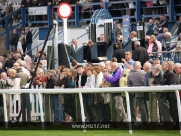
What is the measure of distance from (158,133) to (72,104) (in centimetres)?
204

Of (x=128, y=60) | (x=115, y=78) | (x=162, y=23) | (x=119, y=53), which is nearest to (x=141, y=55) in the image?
(x=119, y=53)

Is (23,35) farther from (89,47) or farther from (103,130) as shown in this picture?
(103,130)

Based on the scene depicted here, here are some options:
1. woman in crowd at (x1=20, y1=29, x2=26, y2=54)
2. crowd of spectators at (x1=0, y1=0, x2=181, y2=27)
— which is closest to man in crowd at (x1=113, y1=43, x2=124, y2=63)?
crowd of spectators at (x1=0, y1=0, x2=181, y2=27)

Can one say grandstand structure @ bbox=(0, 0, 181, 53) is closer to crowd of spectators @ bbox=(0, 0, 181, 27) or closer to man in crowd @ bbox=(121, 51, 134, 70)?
crowd of spectators @ bbox=(0, 0, 181, 27)

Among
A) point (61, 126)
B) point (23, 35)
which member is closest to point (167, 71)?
point (61, 126)

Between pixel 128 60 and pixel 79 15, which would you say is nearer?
pixel 128 60

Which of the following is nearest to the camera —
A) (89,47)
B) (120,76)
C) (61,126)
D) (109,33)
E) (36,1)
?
(61,126)

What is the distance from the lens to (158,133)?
1329 cm

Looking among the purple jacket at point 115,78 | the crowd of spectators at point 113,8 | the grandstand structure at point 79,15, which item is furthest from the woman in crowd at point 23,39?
the purple jacket at point 115,78

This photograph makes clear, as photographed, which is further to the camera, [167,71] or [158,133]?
[167,71]

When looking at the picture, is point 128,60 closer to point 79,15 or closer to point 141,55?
point 141,55

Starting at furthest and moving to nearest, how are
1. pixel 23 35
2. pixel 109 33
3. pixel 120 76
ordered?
1. pixel 23 35
2. pixel 109 33
3. pixel 120 76

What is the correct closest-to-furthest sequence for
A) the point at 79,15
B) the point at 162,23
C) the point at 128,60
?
1. the point at 128,60
2. the point at 162,23
3. the point at 79,15

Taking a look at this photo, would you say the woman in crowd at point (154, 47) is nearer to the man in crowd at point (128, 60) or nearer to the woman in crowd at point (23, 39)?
the man in crowd at point (128, 60)
